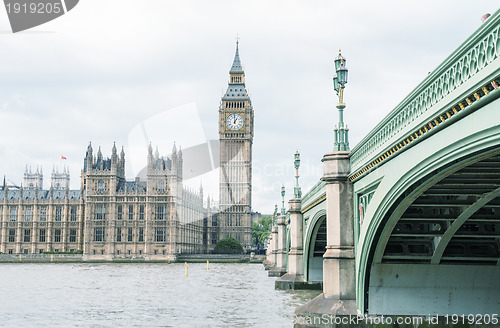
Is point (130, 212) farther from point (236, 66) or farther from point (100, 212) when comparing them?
point (236, 66)

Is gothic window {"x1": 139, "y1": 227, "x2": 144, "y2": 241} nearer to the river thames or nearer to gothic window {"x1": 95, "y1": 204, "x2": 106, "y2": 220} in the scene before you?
gothic window {"x1": 95, "y1": 204, "x2": 106, "y2": 220}

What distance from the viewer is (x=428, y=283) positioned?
17203 millimetres

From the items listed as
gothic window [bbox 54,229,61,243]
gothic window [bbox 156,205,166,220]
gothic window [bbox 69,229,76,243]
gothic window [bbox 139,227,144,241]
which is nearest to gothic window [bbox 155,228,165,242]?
gothic window [bbox 156,205,166,220]

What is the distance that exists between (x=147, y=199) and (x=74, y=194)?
20668mm

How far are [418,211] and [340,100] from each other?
15.5 ft

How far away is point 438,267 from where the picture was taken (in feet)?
56.2

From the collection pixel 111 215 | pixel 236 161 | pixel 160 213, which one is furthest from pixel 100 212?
pixel 236 161

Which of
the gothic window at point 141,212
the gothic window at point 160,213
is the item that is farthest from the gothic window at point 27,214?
the gothic window at point 160,213

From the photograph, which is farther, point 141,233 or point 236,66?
point 236,66

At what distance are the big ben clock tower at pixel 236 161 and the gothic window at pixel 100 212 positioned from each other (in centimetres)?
3063

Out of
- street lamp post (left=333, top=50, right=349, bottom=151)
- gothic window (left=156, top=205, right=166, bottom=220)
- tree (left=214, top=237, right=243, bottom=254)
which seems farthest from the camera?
tree (left=214, top=237, right=243, bottom=254)

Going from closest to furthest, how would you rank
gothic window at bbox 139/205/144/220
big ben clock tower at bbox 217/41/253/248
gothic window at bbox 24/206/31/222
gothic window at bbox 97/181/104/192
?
1. gothic window at bbox 139/205/144/220
2. gothic window at bbox 97/181/104/192
3. gothic window at bbox 24/206/31/222
4. big ben clock tower at bbox 217/41/253/248

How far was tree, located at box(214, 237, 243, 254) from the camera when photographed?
127 meters

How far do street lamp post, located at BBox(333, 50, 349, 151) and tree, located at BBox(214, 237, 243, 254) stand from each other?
108112 mm
